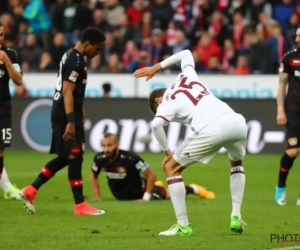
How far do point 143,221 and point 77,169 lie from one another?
44.8 inches

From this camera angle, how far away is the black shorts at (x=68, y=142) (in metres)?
11.4

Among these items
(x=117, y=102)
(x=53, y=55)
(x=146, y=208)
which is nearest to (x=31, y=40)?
(x=53, y=55)

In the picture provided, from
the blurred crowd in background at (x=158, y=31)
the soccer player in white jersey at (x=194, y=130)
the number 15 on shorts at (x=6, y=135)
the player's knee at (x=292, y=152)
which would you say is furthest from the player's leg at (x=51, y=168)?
the blurred crowd in background at (x=158, y=31)

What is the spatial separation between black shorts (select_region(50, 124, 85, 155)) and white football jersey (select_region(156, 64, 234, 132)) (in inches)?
84.7

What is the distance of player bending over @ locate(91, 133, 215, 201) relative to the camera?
13.3 m

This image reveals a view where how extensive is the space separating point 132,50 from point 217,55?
2124 mm

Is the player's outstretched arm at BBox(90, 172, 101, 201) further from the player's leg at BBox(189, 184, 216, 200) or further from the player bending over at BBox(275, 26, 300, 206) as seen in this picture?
the player bending over at BBox(275, 26, 300, 206)

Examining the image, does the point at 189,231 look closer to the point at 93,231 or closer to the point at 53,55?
the point at 93,231

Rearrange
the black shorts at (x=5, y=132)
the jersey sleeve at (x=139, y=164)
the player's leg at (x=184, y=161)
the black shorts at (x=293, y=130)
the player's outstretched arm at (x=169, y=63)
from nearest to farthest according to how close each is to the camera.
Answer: the player's leg at (x=184, y=161), the player's outstretched arm at (x=169, y=63), the black shorts at (x=5, y=132), the black shorts at (x=293, y=130), the jersey sleeve at (x=139, y=164)

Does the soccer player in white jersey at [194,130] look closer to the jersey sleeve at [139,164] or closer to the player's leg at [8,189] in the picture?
the jersey sleeve at [139,164]

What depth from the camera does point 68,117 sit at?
439 inches

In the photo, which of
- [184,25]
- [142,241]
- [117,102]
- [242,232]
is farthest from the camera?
[184,25]

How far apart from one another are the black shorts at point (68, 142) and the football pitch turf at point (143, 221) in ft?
2.48

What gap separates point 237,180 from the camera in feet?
31.8
